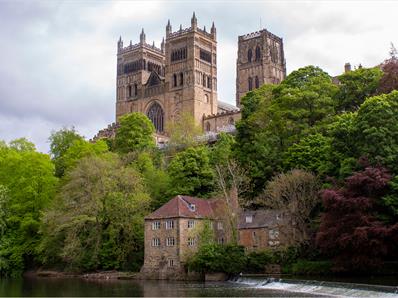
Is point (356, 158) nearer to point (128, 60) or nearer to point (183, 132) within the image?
point (183, 132)

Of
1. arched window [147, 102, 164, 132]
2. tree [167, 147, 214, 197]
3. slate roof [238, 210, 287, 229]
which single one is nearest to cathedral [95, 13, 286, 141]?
arched window [147, 102, 164, 132]

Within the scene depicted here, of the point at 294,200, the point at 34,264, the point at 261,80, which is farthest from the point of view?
the point at 261,80

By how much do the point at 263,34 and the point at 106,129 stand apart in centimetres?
4815

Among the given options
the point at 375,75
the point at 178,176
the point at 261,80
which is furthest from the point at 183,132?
the point at 261,80

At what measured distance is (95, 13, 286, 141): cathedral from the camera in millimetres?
127312

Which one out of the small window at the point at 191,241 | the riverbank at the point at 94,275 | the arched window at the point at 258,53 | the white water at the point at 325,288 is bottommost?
the white water at the point at 325,288

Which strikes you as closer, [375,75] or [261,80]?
[375,75]

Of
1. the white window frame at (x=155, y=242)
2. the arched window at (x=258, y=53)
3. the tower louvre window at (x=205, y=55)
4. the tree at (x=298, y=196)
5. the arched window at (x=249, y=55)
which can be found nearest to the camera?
the tree at (x=298, y=196)

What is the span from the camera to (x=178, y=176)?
64.4m

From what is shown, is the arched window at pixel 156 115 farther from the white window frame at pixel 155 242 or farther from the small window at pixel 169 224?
the small window at pixel 169 224

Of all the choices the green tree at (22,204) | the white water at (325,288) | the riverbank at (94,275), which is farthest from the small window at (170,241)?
the green tree at (22,204)

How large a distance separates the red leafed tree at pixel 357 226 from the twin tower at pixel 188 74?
239ft

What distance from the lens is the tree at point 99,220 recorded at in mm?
58719

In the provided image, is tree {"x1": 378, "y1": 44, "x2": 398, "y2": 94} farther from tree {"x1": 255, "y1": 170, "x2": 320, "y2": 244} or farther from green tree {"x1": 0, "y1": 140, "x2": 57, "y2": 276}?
green tree {"x1": 0, "y1": 140, "x2": 57, "y2": 276}
